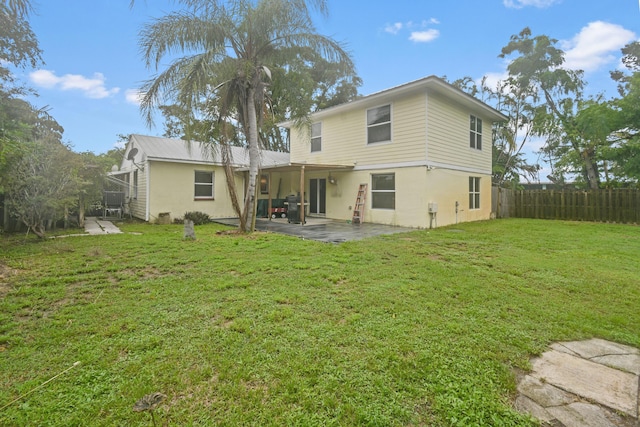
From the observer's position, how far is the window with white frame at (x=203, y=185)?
516 inches

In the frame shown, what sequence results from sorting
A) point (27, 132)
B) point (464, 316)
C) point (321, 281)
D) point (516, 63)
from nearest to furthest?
point (464, 316), point (321, 281), point (27, 132), point (516, 63)

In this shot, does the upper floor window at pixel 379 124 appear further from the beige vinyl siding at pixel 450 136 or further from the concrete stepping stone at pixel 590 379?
the concrete stepping stone at pixel 590 379

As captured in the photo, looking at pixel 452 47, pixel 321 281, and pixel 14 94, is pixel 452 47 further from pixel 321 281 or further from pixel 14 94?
pixel 14 94

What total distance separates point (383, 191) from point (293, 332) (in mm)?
8980

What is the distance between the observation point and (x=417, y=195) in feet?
33.1

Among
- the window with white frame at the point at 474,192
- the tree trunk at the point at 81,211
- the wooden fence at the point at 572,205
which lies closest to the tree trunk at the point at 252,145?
the tree trunk at the point at 81,211

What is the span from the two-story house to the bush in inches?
35.9

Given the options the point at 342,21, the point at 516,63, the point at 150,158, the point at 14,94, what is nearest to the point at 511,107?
the point at 516,63

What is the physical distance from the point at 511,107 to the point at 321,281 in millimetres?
20421

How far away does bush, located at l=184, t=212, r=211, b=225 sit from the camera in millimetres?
11789

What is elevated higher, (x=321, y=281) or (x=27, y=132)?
(x=27, y=132)

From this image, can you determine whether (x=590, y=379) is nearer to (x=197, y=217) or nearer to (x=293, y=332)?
(x=293, y=332)

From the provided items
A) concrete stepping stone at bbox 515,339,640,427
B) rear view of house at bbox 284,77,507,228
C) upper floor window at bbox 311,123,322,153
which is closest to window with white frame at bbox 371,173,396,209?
rear view of house at bbox 284,77,507,228

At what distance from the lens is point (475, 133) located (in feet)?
40.9
